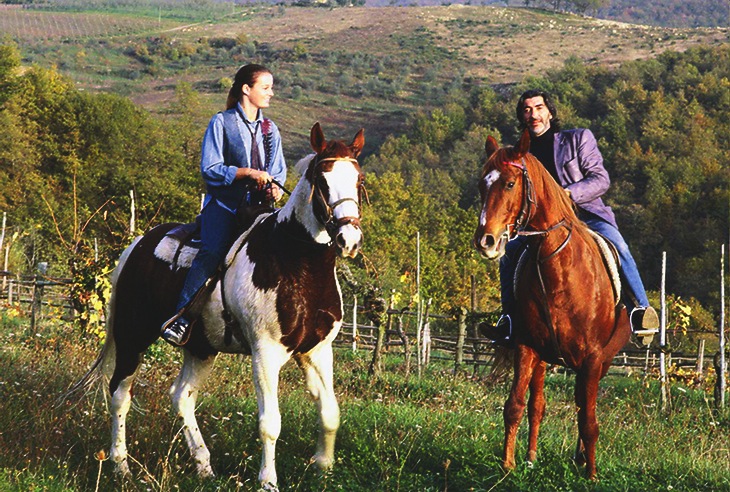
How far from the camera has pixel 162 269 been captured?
7.16m

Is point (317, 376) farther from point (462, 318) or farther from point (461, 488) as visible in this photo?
point (462, 318)

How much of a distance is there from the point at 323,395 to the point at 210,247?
1.32m

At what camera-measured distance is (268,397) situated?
6.07m

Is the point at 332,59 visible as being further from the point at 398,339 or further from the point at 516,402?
the point at 516,402

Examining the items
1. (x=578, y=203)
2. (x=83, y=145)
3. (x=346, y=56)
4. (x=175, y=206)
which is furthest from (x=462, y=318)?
(x=346, y=56)

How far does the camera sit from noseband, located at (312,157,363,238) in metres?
5.49

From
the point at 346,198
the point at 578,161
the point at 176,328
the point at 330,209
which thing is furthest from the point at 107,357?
the point at 578,161

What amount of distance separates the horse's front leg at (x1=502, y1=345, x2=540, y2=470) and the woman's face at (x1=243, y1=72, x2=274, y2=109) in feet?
8.50

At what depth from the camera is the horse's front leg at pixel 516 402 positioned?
20.4 ft

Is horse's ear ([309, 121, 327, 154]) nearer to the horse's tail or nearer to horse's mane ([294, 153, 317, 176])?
horse's mane ([294, 153, 317, 176])

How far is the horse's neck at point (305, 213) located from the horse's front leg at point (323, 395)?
792 mm

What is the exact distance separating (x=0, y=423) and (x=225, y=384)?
8.36 ft

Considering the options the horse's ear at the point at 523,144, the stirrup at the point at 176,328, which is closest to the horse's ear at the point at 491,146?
the horse's ear at the point at 523,144

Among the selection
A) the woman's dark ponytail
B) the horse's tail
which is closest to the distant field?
the horse's tail
